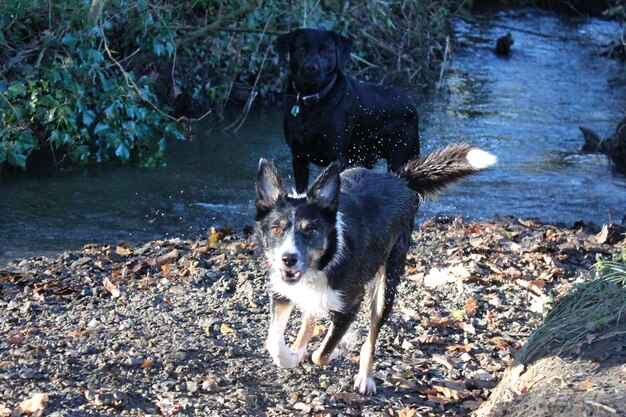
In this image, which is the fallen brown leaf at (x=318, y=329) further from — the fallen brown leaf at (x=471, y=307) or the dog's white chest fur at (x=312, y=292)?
the fallen brown leaf at (x=471, y=307)

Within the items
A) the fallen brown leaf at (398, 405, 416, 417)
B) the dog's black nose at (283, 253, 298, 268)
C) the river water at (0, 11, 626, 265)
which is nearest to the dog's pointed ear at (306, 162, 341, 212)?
the dog's black nose at (283, 253, 298, 268)

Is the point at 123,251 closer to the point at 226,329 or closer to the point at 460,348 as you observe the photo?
the point at 226,329

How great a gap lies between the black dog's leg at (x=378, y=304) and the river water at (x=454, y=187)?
12.0 ft

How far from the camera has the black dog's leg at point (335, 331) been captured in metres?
5.36

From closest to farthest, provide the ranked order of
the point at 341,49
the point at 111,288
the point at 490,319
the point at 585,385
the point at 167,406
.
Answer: the point at 585,385
the point at 167,406
the point at 490,319
the point at 111,288
the point at 341,49

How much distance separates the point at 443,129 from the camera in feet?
44.8

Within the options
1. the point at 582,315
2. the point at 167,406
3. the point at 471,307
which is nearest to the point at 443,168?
the point at 471,307

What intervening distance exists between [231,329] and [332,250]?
3.78 feet

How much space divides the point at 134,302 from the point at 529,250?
3.47 m

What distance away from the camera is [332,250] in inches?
206

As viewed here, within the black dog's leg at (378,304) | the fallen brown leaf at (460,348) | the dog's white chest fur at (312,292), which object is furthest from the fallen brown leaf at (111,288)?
the fallen brown leaf at (460,348)

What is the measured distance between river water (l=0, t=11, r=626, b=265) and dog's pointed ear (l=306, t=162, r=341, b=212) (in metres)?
3.99

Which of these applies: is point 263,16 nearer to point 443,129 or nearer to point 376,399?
point 443,129

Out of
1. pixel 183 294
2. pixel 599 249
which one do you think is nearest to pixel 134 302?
pixel 183 294
